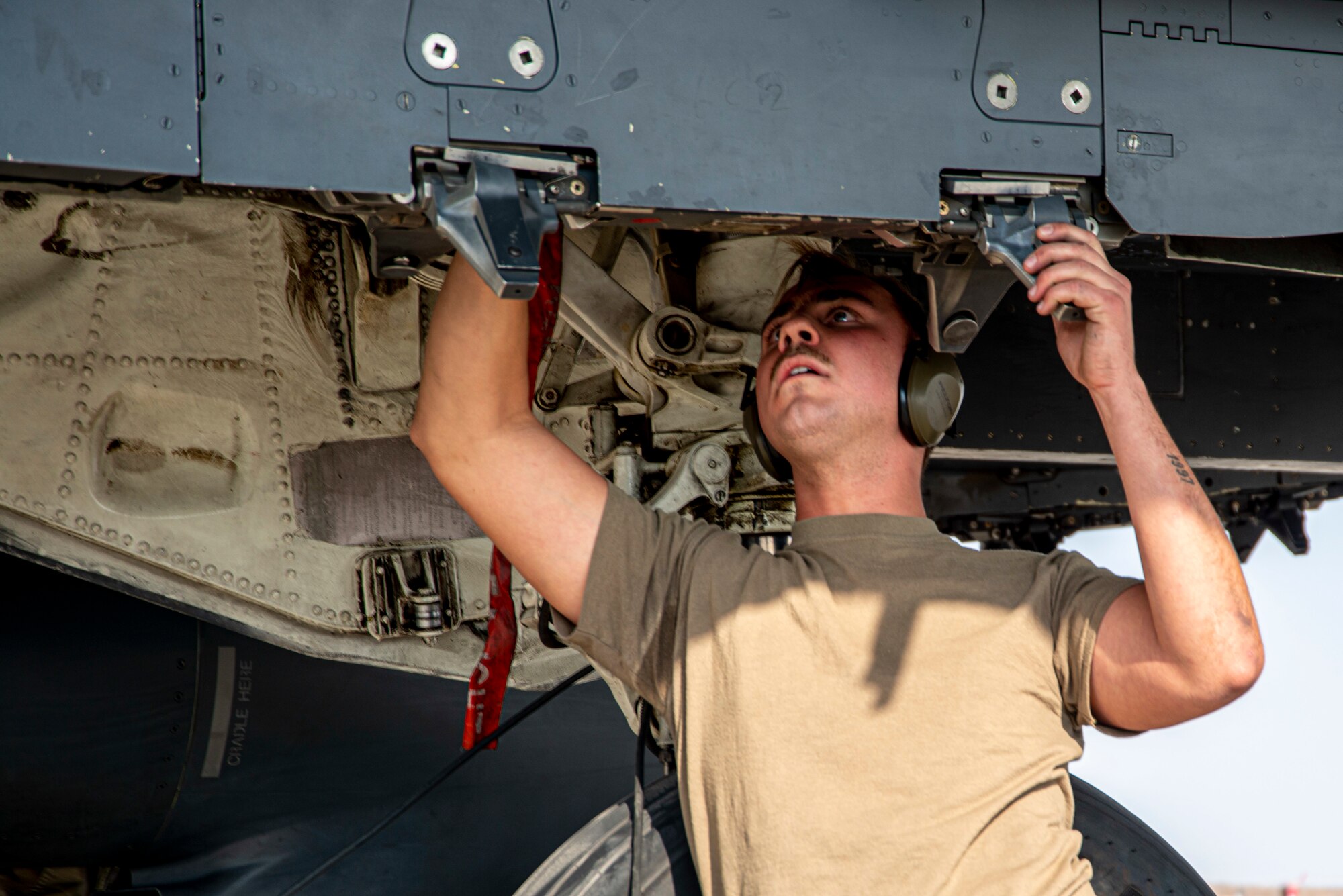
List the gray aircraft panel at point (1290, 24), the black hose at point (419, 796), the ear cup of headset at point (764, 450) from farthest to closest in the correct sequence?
the black hose at point (419, 796) < the ear cup of headset at point (764, 450) < the gray aircraft panel at point (1290, 24)

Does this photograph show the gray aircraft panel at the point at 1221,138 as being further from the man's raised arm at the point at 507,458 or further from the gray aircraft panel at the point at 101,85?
the gray aircraft panel at the point at 101,85

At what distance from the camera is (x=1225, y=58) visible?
5.42 feet

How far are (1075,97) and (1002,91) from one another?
0.34ft

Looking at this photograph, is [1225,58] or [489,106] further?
[1225,58]

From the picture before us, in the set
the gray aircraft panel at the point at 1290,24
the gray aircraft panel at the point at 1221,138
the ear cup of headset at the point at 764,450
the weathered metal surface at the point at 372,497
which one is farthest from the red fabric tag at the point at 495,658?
the gray aircraft panel at the point at 1290,24

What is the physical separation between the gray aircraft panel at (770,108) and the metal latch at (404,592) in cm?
133

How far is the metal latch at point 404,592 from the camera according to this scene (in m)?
2.54

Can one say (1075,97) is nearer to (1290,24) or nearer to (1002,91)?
(1002,91)

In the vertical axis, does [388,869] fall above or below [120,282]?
below

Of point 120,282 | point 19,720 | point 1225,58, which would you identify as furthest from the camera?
point 19,720

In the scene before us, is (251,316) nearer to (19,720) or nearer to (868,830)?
(19,720)

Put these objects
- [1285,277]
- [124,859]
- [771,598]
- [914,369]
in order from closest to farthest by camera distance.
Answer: [771,598] < [914,369] < [124,859] < [1285,277]

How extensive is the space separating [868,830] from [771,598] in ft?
1.15

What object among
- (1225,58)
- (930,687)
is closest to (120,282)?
(930,687)
